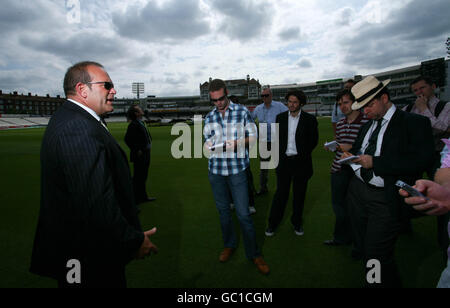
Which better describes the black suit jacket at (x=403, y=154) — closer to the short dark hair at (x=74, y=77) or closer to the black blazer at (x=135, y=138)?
the short dark hair at (x=74, y=77)

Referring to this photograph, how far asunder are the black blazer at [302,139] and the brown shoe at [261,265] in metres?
1.50

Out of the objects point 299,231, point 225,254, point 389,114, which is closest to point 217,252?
point 225,254

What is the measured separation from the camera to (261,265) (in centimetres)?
292

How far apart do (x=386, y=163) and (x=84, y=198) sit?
2401mm

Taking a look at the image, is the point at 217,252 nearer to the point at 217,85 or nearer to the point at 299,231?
the point at 299,231

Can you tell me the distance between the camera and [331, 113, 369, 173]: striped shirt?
337 centimetres

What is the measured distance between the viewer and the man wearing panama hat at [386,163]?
2.14 m

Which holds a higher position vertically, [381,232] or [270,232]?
[381,232]

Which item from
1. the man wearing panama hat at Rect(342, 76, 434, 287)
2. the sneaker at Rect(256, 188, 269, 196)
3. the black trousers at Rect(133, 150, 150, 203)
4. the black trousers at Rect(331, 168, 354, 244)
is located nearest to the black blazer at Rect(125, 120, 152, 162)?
the black trousers at Rect(133, 150, 150, 203)

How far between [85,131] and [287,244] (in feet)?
10.2

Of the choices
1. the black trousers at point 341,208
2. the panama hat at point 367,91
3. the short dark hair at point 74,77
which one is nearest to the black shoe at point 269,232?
the black trousers at point 341,208
